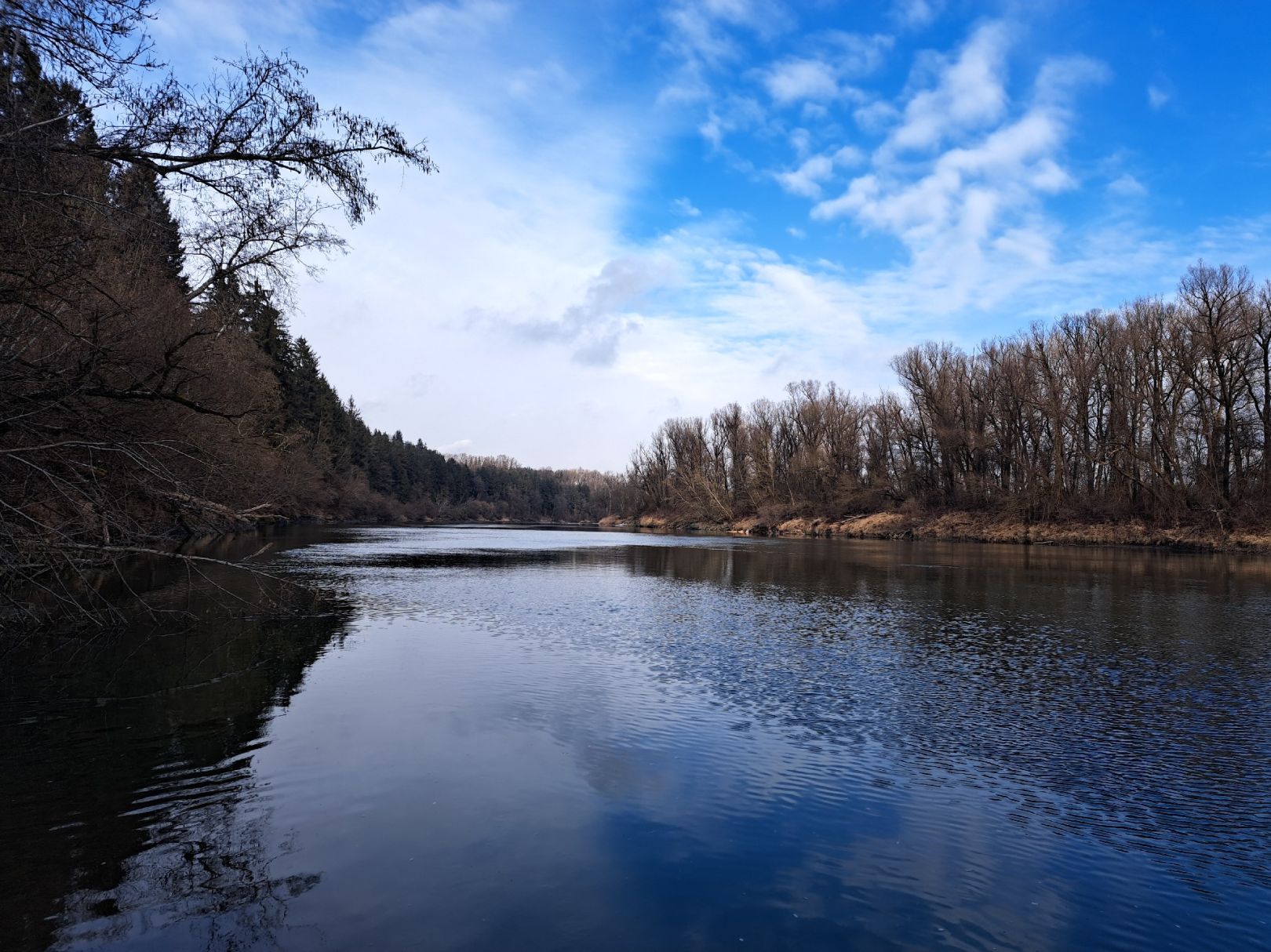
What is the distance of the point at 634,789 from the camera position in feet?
24.7

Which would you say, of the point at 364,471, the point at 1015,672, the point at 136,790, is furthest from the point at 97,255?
the point at 364,471

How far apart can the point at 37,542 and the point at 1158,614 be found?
22427 millimetres

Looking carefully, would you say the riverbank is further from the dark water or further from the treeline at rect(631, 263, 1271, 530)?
the dark water

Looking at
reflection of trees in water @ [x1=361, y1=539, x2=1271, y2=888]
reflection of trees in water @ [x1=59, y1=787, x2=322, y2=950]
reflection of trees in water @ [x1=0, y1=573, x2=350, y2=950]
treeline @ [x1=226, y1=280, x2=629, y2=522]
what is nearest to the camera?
reflection of trees in water @ [x1=59, y1=787, x2=322, y2=950]


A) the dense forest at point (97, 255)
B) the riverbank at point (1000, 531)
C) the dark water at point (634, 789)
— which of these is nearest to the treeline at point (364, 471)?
the dense forest at point (97, 255)

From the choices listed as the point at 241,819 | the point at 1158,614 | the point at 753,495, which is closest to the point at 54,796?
the point at 241,819

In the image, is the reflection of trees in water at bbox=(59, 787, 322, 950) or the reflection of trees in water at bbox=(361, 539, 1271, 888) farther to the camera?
the reflection of trees in water at bbox=(361, 539, 1271, 888)

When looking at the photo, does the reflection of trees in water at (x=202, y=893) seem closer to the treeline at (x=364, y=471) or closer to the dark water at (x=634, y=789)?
the dark water at (x=634, y=789)

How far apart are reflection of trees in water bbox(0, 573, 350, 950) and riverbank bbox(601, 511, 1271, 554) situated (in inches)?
1932

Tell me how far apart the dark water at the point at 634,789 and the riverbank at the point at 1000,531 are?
33626mm

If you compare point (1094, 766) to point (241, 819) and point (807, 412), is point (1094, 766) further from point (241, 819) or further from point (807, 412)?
point (807, 412)

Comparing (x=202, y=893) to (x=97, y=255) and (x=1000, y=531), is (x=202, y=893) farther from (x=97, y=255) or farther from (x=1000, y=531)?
(x=1000, y=531)

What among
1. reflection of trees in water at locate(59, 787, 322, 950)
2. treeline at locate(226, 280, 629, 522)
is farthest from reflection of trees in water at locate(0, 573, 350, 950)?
treeline at locate(226, 280, 629, 522)

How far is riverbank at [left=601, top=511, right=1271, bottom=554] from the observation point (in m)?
42.3
